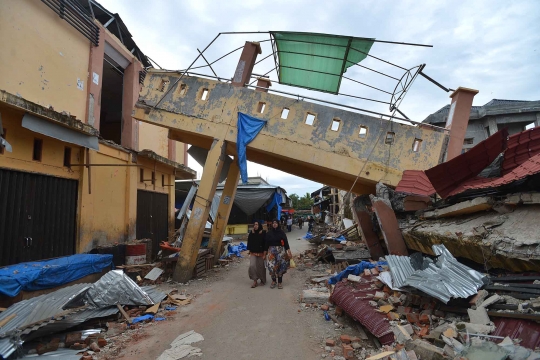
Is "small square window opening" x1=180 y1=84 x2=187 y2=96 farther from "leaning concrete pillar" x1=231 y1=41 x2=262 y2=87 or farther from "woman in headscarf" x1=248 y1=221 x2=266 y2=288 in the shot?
"woman in headscarf" x1=248 y1=221 x2=266 y2=288

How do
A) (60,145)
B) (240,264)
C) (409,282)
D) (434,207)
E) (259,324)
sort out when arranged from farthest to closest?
1. (240,264)
2. (60,145)
3. (434,207)
4. (259,324)
5. (409,282)

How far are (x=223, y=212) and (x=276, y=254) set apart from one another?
13.7 ft

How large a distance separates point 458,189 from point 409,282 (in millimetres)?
2529

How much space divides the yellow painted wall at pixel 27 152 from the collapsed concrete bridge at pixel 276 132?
A: 113 inches

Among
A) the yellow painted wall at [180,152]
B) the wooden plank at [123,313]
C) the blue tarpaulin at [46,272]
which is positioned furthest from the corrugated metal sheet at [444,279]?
the yellow painted wall at [180,152]

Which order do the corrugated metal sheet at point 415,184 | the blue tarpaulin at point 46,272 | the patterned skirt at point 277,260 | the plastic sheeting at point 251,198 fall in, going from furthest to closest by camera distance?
the plastic sheeting at point 251,198, the patterned skirt at point 277,260, the corrugated metal sheet at point 415,184, the blue tarpaulin at point 46,272

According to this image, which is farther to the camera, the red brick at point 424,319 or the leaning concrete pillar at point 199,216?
the leaning concrete pillar at point 199,216

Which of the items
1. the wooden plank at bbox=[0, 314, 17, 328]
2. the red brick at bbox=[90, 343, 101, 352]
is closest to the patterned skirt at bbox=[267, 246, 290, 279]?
the red brick at bbox=[90, 343, 101, 352]

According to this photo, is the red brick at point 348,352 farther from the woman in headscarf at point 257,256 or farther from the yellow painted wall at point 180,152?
the yellow painted wall at point 180,152

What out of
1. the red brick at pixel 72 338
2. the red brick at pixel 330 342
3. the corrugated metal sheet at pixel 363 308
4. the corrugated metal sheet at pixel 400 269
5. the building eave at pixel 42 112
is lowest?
the red brick at pixel 72 338

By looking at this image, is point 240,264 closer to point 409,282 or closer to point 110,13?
point 409,282

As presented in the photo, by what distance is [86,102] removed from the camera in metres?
9.20

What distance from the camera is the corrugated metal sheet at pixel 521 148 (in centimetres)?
→ 521

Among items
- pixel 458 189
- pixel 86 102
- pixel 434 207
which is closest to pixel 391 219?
pixel 434 207
